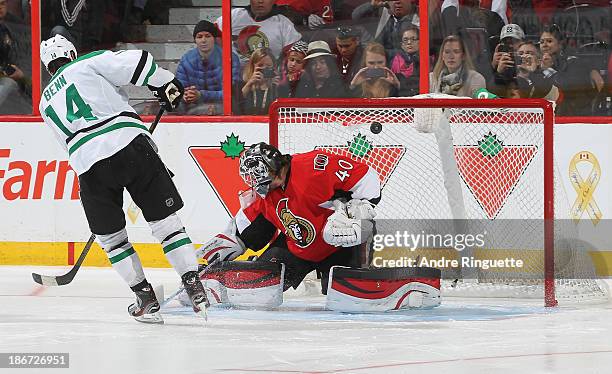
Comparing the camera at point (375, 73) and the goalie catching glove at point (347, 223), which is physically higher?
the camera at point (375, 73)

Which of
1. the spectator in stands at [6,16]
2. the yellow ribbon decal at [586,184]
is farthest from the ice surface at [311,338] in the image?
the spectator in stands at [6,16]

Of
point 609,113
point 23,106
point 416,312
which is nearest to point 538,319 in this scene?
point 416,312

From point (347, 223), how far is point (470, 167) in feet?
3.15

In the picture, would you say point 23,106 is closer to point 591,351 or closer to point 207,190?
point 207,190

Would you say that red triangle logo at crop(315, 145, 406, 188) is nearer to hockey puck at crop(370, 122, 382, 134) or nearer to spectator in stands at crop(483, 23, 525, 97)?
hockey puck at crop(370, 122, 382, 134)

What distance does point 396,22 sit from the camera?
21.9ft

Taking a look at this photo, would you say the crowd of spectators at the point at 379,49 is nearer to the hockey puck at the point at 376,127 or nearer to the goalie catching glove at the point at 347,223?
the hockey puck at the point at 376,127

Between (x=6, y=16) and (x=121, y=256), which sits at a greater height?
(x=6, y=16)

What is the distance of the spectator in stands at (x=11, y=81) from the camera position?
6910 mm

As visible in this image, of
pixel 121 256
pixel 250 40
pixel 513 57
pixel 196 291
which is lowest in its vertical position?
pixel 196 291

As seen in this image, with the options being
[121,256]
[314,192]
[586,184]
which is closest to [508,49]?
[586,184]

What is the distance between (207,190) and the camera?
670 centimetres

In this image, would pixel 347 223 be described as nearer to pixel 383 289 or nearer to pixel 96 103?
pixel 383 289

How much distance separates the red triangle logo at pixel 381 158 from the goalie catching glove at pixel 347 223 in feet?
1.77
